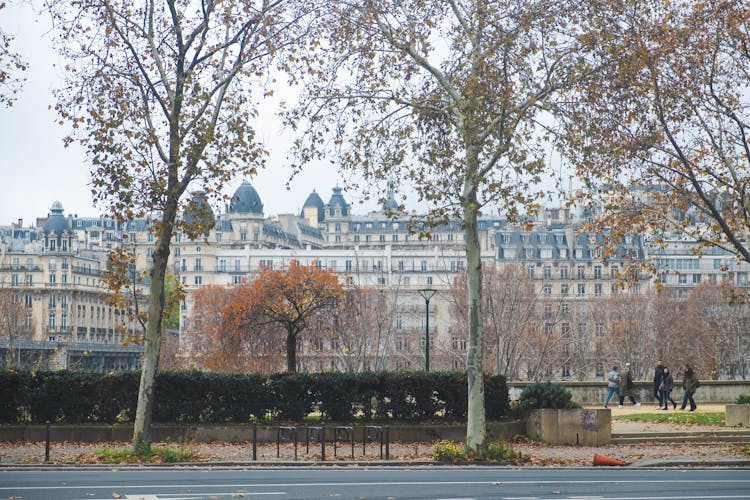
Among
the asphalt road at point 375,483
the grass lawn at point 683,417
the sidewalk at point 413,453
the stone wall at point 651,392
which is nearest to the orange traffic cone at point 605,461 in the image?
the sidewalk at point 413,453

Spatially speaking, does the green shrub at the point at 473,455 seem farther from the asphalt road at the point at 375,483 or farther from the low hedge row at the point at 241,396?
the low hedge row at the point at 241,396

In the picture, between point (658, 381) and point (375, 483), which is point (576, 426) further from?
point (658, 381)

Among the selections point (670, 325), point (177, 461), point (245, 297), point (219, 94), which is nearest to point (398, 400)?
point (177, 461)

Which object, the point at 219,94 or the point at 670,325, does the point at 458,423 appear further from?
the point at 670,325

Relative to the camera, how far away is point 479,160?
27.3 metres

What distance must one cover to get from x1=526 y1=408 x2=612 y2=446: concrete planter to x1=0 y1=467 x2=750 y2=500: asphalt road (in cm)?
571

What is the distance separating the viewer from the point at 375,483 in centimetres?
2072

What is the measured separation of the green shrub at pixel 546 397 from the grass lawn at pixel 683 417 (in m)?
6.04

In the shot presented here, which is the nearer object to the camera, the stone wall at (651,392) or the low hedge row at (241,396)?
the low hedge row at (241,396)

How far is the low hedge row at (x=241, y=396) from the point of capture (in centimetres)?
3155

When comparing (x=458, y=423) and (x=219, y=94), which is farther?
(x=458, y=423)

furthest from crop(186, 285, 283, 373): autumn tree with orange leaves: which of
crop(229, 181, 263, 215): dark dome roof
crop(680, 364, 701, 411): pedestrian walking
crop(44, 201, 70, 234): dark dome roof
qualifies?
crop(229, 181, 263, 215): dark dome roof

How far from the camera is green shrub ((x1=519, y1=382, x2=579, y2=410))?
31.4 meters

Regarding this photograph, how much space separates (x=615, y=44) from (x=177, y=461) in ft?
43.3
